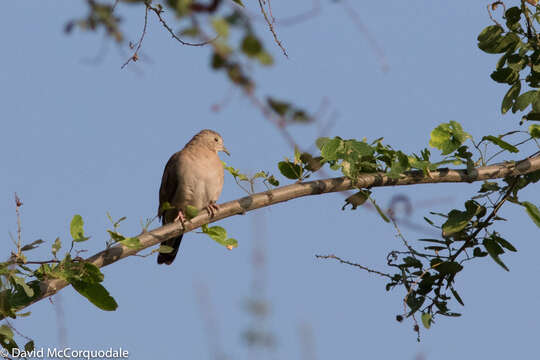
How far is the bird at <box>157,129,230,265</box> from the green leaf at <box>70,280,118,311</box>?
2.58m

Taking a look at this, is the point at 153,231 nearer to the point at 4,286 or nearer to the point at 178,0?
the point at 4,286

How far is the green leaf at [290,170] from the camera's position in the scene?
149 inches

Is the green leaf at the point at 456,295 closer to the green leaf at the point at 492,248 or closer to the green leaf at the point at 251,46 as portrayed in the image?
the green leaf at the point at 492,248

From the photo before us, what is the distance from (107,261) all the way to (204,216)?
23.0 inches

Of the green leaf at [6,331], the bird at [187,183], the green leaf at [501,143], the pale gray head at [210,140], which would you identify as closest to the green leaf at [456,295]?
the green leaf at [501,143]

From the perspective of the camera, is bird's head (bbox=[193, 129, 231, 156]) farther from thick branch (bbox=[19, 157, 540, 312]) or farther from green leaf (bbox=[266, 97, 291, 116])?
green leaf (bbox=[266, 97, 291, 116])

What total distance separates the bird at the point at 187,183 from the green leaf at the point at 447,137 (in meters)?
2.75

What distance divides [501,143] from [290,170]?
40.6 inches

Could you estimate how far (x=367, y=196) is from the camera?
143 inches

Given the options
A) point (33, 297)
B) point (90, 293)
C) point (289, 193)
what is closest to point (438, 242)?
point (289, 193)

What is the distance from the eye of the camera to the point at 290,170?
12.5 feet

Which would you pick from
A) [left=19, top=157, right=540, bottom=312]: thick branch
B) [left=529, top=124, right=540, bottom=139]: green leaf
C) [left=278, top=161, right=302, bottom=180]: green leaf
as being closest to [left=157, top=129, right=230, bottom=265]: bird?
[left=278, top=161, right=302, bottom=180]: green leaf

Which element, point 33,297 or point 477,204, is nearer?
point 33,297

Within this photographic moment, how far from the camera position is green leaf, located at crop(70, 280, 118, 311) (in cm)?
348
